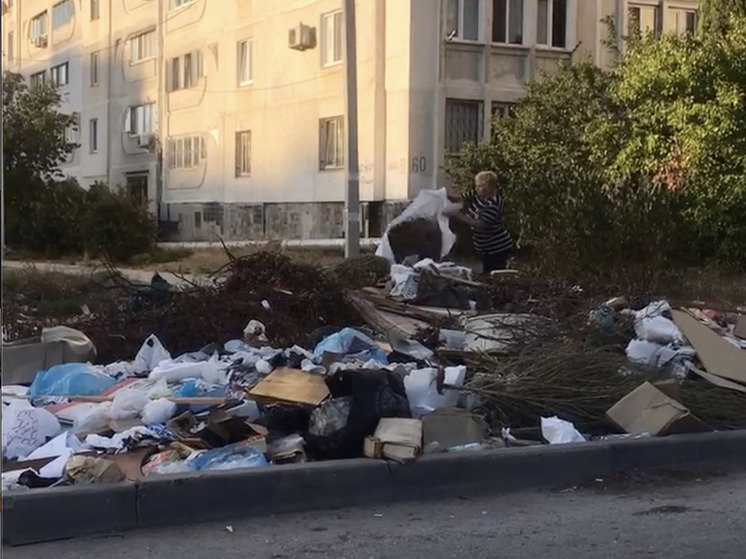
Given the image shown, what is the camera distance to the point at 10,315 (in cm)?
1005

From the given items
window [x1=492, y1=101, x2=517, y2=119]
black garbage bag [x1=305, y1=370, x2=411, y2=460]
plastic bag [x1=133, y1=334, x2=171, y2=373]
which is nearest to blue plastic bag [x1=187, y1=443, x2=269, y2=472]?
black garbage bag [x1=305, y1=370, x2=411, y2=460]

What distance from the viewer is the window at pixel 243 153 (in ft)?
98.5

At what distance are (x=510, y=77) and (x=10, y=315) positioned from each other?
654 inches

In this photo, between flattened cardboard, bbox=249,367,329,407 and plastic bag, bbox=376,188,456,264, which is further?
plastic bag, bbox=376,188,456,264

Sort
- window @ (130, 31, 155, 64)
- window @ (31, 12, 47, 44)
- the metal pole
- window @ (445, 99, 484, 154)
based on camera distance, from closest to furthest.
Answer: the metal pole < window @ (445, 99, 484, 154) < window @ (130, 31, 155, 64) < window @ (31, 12, 47, 44)

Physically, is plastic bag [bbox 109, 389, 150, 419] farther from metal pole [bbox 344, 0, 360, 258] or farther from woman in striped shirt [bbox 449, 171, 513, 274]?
metal pole [bbox 344, 0, 360, 258]

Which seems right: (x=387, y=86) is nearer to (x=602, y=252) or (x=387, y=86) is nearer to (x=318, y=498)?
(x=602, y=252)

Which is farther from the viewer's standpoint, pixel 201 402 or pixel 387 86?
pixel 387 86

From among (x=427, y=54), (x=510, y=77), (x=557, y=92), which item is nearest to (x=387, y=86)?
(x=427, y=54)

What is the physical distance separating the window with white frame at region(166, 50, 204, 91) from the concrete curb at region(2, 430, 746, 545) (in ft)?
89.7

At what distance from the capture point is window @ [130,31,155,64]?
35.2 metres

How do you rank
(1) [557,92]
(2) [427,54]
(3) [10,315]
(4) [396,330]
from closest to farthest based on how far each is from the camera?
(4) [396,330] → (3) [10,315] → (1) [557,92] → (2) [427,54]

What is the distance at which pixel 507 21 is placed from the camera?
24.4 meters

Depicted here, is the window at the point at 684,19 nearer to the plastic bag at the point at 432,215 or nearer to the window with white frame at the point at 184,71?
the window with white frame at the point at 184,71
